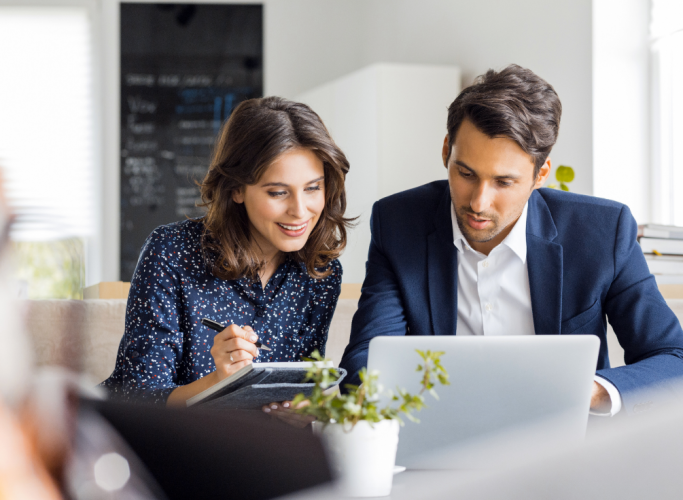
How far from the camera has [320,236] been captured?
1.57 meters

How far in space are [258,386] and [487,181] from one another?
2.00 feet

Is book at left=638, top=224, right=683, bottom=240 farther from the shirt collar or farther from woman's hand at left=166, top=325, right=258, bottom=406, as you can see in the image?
woman's hand at left=166, top=325, right=258, bottom=406

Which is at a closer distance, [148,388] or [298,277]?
[148,388]

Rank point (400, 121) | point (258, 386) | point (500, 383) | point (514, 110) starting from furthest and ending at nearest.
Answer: point (400, 121) → point (514, 110) → point (258, 386) → point (500, 383)

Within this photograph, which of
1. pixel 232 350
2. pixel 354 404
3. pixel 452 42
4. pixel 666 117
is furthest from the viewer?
pixel 452 42

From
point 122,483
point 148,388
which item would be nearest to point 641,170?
point 148,388

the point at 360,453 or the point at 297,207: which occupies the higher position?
the point at 297,207

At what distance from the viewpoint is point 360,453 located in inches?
30.1

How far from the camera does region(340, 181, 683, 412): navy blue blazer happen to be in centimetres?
134

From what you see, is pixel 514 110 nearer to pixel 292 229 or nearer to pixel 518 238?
pixel 518 238

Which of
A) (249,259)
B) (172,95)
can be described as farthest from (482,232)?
(172,95)

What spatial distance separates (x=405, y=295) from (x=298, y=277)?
256mm

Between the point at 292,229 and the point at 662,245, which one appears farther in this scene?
the point at 662,245

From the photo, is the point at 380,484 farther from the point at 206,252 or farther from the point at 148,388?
the point at 206,252
